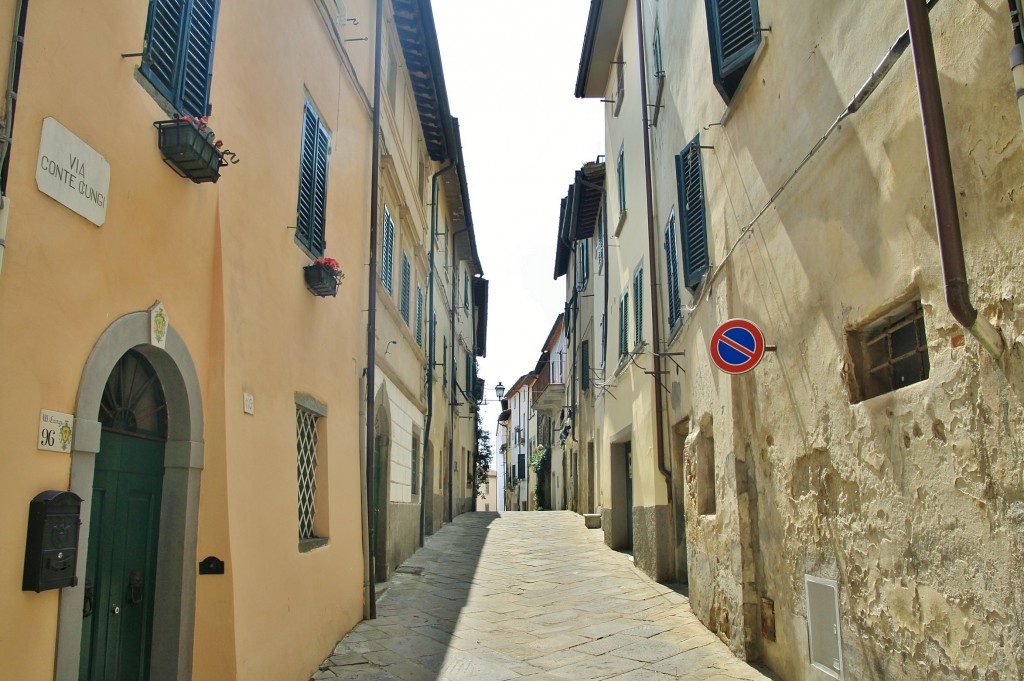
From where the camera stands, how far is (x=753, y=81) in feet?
21.0

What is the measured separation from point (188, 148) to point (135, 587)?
2317 millimetres

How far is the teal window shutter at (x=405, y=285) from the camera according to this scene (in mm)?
12695

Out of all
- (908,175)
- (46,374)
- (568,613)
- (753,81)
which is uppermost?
(753,81)

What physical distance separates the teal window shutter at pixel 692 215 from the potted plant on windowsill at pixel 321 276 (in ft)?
11.9

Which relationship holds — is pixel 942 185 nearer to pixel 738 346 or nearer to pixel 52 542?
pixel 738 346

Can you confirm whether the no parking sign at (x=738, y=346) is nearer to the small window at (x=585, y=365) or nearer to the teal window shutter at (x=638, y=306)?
the teal window shutter at (x=638, y=306)

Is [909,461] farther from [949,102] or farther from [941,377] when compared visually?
[949,102]

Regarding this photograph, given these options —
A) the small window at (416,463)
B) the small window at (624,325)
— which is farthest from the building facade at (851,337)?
the small window at (416,463)

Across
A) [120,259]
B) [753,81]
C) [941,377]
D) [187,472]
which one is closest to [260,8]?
[120,259]

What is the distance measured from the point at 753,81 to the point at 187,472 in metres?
5.05

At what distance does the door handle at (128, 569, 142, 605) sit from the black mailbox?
97cm

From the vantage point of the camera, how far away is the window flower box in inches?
162

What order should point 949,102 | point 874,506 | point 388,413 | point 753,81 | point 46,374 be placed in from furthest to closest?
point 388,413
point 753,81
point 874,506
point 949,102
point 46,374

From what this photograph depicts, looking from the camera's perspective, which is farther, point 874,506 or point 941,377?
point 874,506
